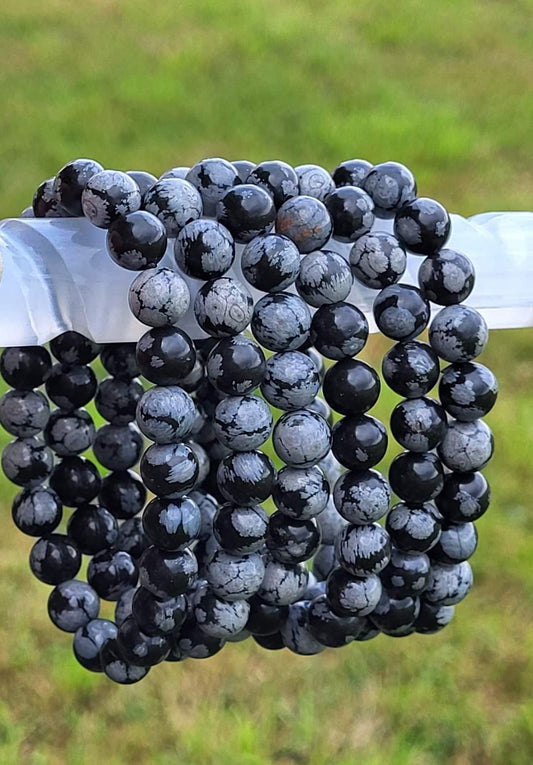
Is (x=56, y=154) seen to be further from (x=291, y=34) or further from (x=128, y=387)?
(x=128, y=387)

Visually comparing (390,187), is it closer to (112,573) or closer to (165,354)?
(165,354)

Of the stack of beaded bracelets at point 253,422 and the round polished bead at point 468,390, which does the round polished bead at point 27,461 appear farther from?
the round polished bead at point 468,390

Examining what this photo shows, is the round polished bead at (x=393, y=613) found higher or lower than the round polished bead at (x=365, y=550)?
lower

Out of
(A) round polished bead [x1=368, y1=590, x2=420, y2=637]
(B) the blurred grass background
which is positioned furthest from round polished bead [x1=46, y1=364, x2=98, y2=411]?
(B) the blurred grass background

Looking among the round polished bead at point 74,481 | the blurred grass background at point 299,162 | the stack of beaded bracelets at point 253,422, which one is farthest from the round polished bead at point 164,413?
the blurred grass background at point 299,162

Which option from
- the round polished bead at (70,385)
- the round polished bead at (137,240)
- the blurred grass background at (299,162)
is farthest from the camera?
the blurred grass background at (299,162)

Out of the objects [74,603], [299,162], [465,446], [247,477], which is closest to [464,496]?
[465,446]
